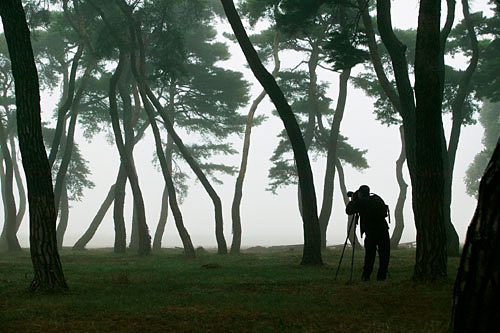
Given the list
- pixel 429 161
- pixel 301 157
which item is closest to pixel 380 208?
pixel 429 161

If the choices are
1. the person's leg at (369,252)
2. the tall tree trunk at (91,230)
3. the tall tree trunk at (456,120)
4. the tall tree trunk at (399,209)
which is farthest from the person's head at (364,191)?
the tall tree trunk at (91,230)

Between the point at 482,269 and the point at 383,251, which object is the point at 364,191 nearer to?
the point at 383,251

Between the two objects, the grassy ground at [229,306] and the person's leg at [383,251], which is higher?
the person's leg at [383,251]

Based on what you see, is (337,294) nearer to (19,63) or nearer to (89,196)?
(19,63)

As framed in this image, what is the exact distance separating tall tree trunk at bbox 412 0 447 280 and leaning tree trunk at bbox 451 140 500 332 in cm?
718

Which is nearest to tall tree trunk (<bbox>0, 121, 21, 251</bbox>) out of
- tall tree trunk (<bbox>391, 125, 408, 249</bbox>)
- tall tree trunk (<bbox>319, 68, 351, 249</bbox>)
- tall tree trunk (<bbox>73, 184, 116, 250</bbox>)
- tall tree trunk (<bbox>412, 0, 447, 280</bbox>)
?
tall tree trunk (<bbox>73, 184, 116, 250</bbox>)

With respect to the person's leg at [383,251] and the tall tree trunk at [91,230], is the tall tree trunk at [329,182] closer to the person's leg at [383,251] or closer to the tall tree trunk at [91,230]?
the tall tree trunk at [91,230]

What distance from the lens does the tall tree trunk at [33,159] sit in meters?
8.44

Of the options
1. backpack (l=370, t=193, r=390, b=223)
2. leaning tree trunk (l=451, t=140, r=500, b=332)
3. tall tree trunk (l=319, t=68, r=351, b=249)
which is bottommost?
leaning tree trunk (l=451, t=140, r=500, b=332)

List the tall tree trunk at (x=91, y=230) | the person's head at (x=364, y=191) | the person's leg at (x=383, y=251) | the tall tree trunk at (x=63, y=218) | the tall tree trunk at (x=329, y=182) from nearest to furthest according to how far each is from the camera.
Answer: the person's leg at (x=383, y=251)
the person's head at (x=364, y=191)
the tall tree trunk at (x=329, y=182)
the tall tree trunk at (x=91, y=230)
the tall tree trunk at (x=63, y=218)

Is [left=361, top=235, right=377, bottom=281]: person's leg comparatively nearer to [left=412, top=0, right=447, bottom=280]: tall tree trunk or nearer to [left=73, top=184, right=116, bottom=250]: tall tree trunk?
[left=412, top=0, right=447, bottom=280]: tall tree trunk

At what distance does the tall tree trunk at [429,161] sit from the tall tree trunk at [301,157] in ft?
17.5

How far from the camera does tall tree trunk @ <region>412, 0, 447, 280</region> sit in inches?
344

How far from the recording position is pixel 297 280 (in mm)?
10281
